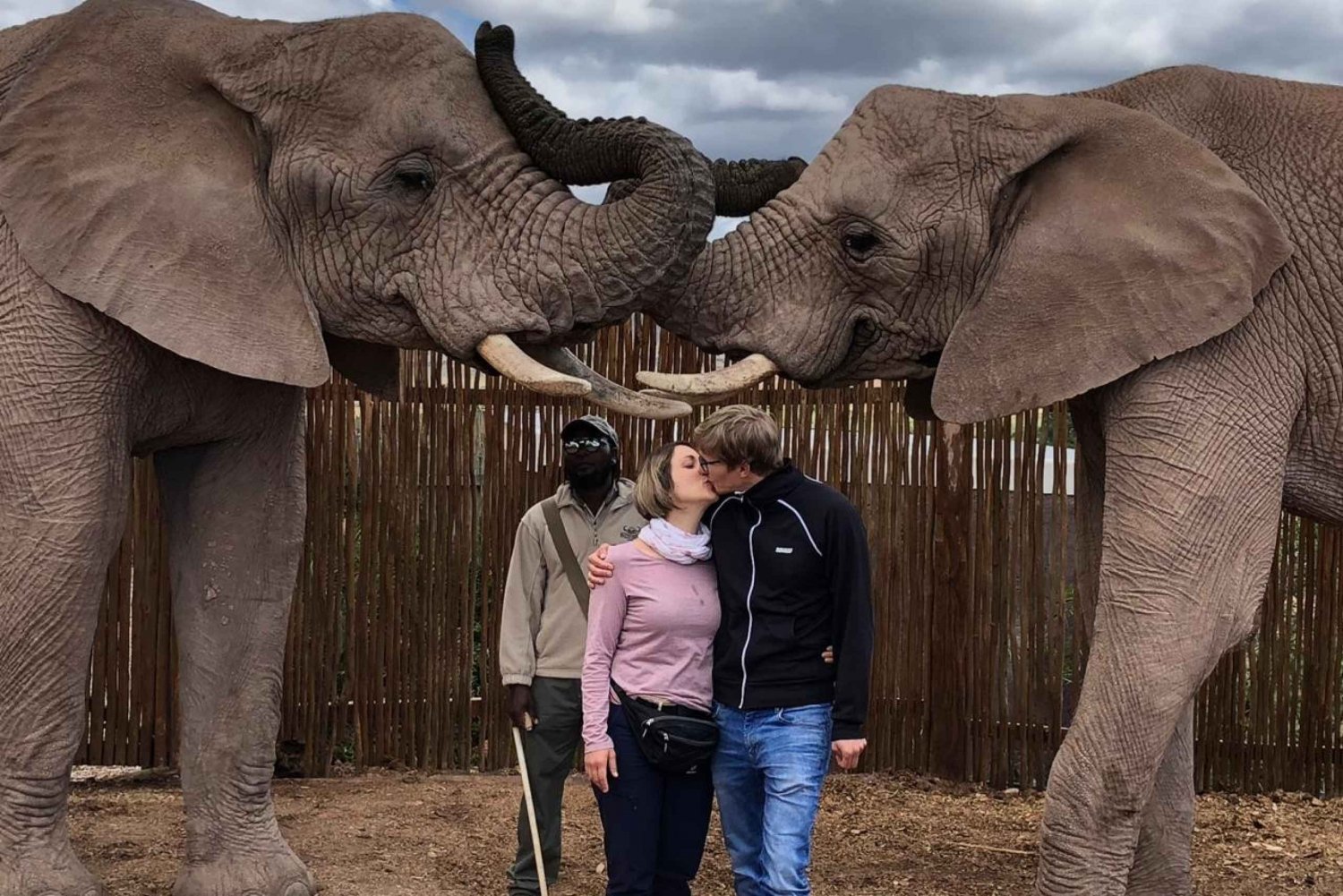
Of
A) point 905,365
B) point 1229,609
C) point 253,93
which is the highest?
point 253,93

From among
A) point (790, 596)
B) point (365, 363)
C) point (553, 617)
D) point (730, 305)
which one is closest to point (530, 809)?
point (553, 617)

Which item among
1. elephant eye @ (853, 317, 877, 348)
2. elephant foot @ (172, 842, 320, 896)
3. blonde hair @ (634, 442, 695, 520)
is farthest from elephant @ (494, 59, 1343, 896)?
elephant foot @ (172, 842, 320, 896)

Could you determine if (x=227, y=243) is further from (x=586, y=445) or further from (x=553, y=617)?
(x=553, y=617)

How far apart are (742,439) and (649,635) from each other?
630 millimetres

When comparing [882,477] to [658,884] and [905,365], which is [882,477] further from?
[658,884]

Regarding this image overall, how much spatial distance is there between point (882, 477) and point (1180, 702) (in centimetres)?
327

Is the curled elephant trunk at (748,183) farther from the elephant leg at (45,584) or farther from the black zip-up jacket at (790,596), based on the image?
the elephant leg at (45,584)

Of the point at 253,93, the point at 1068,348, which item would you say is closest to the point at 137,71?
the point at 253,93

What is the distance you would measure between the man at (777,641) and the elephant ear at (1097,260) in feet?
2.90

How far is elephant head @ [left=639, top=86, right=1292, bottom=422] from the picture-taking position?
17.8ft

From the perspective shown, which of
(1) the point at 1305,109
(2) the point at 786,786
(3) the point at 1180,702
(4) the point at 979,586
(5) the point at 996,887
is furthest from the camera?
(4) the point at 979,586

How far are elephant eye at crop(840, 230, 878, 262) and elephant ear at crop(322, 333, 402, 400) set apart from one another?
1664 mm

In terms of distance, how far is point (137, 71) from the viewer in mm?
5449

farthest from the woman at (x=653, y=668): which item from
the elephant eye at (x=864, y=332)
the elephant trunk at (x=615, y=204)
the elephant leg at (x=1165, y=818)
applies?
the elephant leg at (x=1165, y=818)
